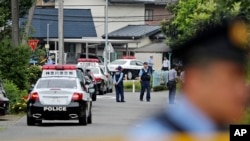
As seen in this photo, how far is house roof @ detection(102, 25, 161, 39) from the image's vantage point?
260 ft

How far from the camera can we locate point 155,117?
3027mm

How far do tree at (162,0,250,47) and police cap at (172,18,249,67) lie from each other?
103 mm

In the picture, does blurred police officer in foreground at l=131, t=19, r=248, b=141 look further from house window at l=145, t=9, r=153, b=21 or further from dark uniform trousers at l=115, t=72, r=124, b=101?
house window at l=145, t=9, r=153, b=21

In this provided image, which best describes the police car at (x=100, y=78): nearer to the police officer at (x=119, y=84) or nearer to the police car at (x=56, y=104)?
the police officer at (x=119, y=84)

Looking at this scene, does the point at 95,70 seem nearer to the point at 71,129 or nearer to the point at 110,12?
the point at 71,129

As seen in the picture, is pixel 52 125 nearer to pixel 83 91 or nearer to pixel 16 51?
pixel 83 91

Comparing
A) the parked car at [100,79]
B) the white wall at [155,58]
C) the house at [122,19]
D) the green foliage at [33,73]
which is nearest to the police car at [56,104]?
the green foliage at [33,73]

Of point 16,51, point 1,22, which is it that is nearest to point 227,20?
point 16,51

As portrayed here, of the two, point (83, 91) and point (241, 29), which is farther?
point (83, 91)

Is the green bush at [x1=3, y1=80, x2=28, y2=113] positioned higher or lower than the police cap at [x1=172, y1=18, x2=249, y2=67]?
lower

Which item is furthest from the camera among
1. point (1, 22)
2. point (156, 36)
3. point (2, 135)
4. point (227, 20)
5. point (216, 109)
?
point (156, 36)

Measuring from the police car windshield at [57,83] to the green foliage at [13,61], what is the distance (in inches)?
282

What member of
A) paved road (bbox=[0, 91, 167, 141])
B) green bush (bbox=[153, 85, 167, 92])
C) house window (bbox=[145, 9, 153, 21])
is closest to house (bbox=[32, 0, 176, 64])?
house window (bbox=[145, 9, 153, 21])

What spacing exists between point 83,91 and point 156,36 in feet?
186
